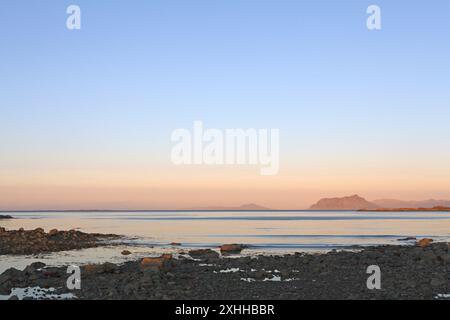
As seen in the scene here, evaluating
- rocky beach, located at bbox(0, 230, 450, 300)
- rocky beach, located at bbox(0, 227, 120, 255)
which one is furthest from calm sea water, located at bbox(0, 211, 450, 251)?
rocky beach, located at bbox(0, 230, 450, 300)

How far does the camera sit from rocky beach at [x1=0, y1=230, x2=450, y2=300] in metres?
16.6

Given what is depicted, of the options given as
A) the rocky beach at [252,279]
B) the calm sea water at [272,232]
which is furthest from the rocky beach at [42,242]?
the rocky beach at [252,279]

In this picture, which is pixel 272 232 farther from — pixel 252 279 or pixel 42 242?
pixel 252 279

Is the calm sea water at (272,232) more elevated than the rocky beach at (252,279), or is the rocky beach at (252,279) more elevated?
the rocky beach at (252,279)

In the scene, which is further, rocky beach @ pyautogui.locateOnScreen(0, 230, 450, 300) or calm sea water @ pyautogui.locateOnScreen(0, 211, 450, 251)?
calm sea water @ pyautogui.locateOnScreen(0, 211, 450, 251)

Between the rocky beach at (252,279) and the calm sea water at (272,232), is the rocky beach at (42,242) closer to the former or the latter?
the calm sea water at (272,232)

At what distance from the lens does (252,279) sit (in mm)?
20203

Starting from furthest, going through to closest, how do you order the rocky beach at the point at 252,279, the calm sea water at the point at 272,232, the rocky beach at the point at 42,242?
the calm sea water at the point at 272,232 → the rocky beach at the point at 42,242 → the rocky beach at the point at 252,279

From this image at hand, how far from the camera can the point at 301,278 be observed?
20172 mm

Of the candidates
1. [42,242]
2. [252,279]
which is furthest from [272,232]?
[252,279]

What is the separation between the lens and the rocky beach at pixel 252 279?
16.6 m

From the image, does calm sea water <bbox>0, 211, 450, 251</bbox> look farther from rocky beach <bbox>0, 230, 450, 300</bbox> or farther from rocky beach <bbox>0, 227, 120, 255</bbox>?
rocky beach <bbox>0, 230, 450, 300</bbox>
